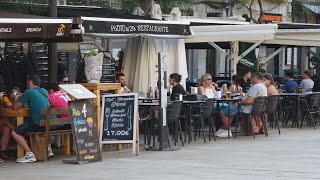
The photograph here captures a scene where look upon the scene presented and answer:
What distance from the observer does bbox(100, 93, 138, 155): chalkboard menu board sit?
48.2 ft

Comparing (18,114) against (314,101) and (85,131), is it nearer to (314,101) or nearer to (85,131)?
(85,131)

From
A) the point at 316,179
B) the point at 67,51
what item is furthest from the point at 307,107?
the point at 316,179

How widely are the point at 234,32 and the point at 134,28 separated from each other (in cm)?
387

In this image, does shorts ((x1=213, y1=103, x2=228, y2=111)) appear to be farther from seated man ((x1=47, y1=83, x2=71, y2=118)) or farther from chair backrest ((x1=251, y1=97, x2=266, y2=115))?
seated man ((x1=47, y1=83, x2=71, y2=118))

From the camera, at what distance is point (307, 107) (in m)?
20.9

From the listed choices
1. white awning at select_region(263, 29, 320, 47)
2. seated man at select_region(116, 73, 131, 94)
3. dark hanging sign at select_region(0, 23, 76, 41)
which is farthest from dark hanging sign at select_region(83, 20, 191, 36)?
white awning at select_region(263, 29, 320, 47)

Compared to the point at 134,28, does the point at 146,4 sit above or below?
above

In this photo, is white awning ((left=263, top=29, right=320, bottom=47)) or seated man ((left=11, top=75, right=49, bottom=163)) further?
white awning ((left=263, top=29, right=320, bottom=47))

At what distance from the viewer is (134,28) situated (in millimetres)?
16094

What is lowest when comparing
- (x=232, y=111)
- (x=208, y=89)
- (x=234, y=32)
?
(x=232, y=111)

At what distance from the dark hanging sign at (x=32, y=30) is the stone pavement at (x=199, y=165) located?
85.6 inches

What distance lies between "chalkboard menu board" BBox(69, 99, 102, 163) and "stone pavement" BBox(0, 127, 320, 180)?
0.24 metres

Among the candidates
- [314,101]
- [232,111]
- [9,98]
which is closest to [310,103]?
[314,101]

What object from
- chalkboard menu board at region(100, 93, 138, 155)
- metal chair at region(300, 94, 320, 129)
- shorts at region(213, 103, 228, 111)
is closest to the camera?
chalkboard menu board at region(100, 93, 138, 155)
